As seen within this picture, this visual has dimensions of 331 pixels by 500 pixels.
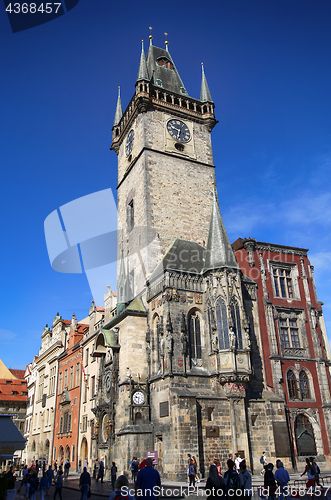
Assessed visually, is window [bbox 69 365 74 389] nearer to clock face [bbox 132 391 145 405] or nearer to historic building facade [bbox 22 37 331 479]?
historic building facade [bbox 22 37 331 479]

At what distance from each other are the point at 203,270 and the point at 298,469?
1218 centimetres

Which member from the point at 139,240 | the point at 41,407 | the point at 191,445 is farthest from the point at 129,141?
the point at 41,407

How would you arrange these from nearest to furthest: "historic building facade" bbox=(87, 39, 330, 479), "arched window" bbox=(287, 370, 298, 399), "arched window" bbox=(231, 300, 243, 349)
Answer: "historic building facade" bbox=(87, 39, 330, 479), "arched window" bbox=(231, 300, 243, 349), "arched window" bbox=(287, 370, 298, 399)

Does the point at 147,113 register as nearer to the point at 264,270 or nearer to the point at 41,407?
the point at 264,270

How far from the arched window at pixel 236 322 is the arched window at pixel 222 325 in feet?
1.50

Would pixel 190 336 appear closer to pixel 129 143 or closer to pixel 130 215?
pixel 130 215

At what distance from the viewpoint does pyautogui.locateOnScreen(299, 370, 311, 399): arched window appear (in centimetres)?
2502

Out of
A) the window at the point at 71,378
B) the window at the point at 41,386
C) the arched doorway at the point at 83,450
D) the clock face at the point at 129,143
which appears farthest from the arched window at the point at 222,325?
the window at the point at 41,386

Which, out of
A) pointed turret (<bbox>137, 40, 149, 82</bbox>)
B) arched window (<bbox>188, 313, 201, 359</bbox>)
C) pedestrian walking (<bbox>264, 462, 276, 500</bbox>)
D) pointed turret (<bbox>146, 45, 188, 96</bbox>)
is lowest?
pedestrian walking (<bbox>264, 462, 276, 500</bbox>)

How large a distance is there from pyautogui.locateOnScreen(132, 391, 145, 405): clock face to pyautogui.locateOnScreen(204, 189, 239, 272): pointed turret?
8.28 meters

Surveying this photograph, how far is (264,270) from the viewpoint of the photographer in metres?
27.1

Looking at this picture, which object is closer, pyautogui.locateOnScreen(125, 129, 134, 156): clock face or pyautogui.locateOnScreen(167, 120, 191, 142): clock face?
pyautogui.locateOnScreen(167, 120, 191, 142): clock face

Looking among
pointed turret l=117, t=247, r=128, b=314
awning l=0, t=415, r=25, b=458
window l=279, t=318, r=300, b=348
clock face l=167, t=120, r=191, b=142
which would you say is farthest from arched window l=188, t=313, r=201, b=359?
clock face l=167, t=120, r=191, b=142

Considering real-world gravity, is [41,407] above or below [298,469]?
above
